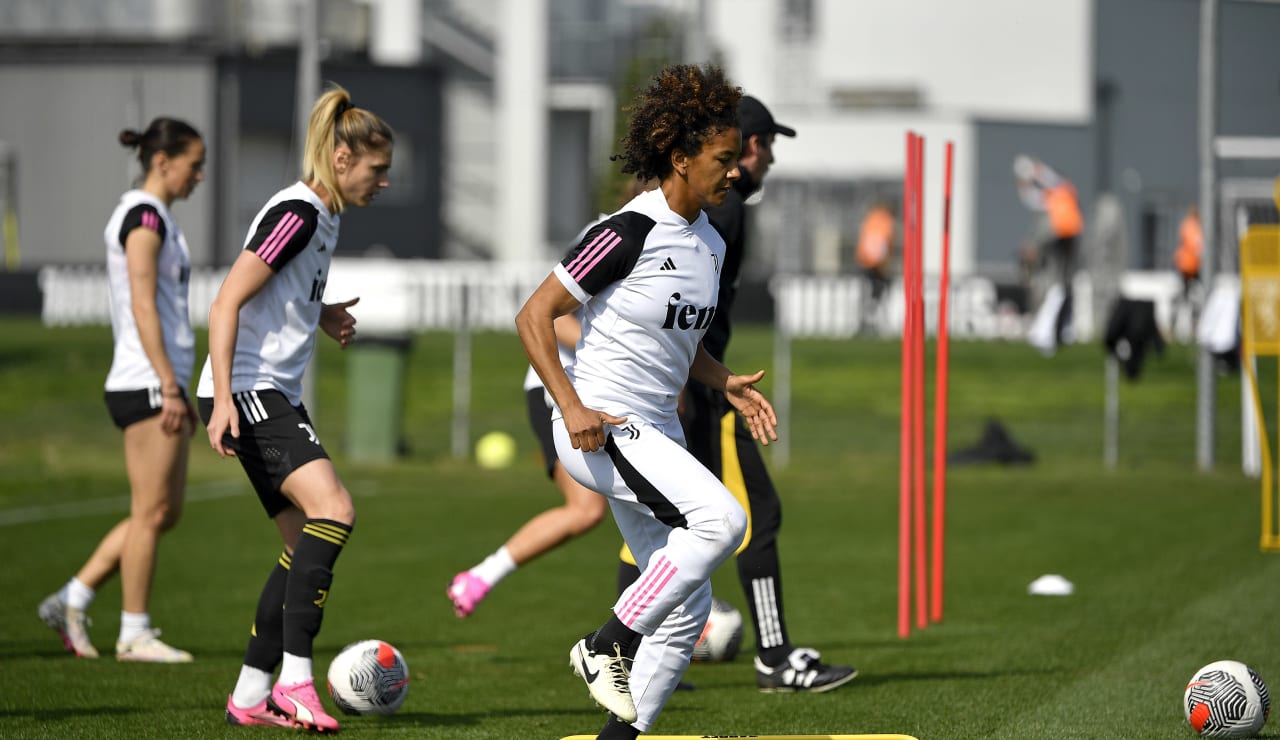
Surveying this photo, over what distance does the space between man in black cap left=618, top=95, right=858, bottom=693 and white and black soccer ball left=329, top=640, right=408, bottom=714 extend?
41.2 inches

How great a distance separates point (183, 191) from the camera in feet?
26.0

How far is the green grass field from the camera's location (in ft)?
22.6

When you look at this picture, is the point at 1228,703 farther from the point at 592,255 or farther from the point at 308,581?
the point at 308,581

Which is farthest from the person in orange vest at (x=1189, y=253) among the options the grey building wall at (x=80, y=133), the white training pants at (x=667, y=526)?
the white training pants at (x=667, y=526)

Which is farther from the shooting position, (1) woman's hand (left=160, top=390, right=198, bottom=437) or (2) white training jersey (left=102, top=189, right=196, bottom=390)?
(2) white training jersey (left=102, top=189, right=196, bottom=390)

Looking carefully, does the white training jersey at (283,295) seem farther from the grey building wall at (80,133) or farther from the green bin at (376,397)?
the grey building wall at (80,133)

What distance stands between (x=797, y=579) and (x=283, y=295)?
5.54 m

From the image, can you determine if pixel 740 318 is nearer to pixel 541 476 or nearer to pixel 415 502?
pixel 541 476

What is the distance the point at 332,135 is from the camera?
6359 mm

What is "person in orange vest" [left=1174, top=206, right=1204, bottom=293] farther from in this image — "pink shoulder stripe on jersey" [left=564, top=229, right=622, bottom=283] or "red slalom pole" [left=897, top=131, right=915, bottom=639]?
"pink shoulder stripe on jersey" [left=564, top=229, right=622, bottom=283]

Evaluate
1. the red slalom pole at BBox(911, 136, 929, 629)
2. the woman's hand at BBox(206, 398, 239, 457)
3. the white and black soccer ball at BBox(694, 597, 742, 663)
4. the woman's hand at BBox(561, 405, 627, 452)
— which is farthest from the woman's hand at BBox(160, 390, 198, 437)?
the red slalom pole at BBox(911, 136, 929, 629)

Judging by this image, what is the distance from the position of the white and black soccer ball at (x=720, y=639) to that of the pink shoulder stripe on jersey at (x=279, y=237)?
9.74 feet

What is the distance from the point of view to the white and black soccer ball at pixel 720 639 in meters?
8.24

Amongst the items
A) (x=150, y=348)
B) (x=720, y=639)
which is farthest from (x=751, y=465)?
(x=150, y=348)
